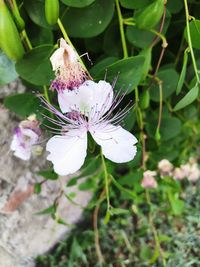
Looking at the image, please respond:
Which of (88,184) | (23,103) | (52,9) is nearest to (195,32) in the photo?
(52,9)

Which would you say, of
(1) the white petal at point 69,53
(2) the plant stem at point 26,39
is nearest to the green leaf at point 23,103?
(2) the plant stem at point 26,39

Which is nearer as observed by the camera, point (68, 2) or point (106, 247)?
point (68, 2)

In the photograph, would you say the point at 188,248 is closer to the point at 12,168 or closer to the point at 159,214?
the point at 159,214

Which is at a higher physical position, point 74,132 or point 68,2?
point 68,2

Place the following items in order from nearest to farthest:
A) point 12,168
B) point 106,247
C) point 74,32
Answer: point 74,32
point 12,168
point 106,247

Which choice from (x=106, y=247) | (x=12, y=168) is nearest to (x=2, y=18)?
(x=12, y=168)

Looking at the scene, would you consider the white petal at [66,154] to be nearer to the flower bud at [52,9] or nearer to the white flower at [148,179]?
the flower bud at [52,9]
